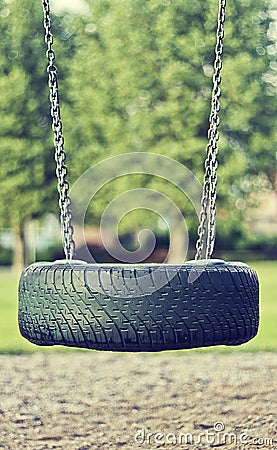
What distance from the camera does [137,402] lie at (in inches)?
209

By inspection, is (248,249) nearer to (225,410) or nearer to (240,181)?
(240,181)

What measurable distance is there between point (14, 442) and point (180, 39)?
15794 mm

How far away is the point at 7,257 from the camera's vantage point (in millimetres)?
23219

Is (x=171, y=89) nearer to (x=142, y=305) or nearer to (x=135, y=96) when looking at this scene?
(x=135, y=96)

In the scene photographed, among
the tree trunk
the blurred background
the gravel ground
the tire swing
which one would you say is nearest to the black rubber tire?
the tire swing

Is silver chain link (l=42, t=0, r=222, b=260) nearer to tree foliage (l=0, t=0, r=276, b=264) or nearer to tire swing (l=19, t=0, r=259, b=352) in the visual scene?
tire swing (l=19, t=0, r=259, b=352)

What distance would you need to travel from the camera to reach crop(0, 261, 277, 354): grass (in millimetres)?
8336

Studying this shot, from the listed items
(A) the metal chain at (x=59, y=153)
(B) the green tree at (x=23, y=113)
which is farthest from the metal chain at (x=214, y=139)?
(B) the green tree at (x=23, y=113)

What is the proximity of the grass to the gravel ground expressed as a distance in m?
0.92

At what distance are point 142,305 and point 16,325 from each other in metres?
7.84

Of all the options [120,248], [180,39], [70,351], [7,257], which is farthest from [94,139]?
[70,351]

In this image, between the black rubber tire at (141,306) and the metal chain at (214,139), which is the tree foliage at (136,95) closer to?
the metal chain at (214,139)

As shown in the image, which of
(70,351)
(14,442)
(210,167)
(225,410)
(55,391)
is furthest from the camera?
(70,351)

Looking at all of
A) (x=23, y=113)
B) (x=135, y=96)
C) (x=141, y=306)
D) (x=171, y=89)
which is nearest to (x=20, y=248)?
(x=23, y=113)
